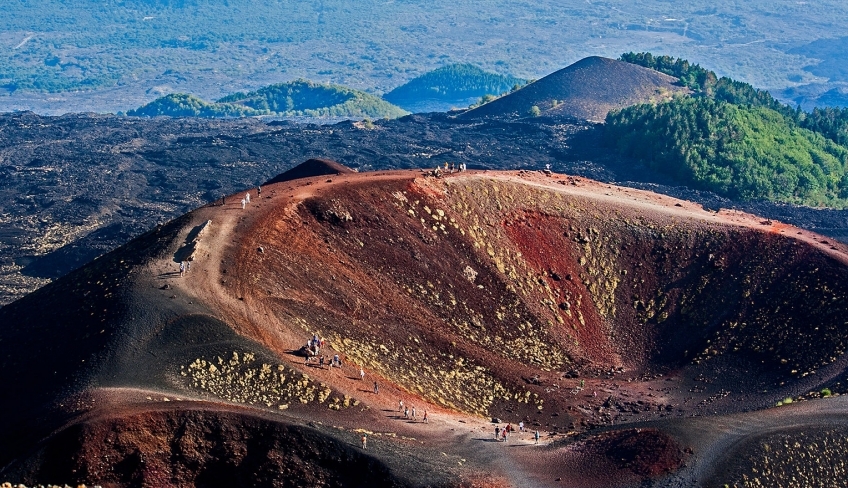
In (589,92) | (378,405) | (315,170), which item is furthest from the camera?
(589,92)

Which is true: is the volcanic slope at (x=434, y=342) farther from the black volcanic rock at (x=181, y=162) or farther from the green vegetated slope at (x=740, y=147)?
the green vegetated slope at (x=740, y=147)

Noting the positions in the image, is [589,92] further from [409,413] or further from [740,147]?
[409,413]

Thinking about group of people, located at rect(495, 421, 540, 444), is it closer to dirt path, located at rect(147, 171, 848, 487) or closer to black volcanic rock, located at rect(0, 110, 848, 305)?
dirt path, located at rect(147, 171, 848, 487)

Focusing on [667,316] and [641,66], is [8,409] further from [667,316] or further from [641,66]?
[641,66]

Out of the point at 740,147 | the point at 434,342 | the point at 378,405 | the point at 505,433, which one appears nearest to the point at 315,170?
the point at 434,342

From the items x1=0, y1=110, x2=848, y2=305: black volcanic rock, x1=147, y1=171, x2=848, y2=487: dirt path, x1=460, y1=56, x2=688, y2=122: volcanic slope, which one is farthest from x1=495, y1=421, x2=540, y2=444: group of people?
x1=460, y1=56, x2=688, y2=122: volcanic slope

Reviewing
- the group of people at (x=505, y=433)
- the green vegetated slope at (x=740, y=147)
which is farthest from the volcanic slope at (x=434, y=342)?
the green vegetated slope at (x=740, y=147)
